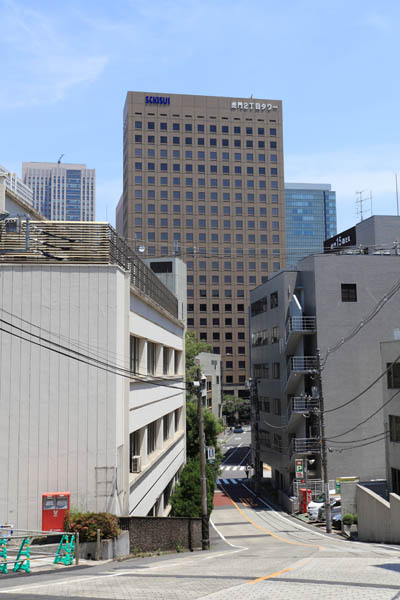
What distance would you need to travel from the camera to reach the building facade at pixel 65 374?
60.6 feet

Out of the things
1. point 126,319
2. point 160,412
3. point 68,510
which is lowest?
point 68,510

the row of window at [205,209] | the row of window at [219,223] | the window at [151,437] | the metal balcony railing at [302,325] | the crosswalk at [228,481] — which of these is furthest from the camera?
the row of window at [205,209]

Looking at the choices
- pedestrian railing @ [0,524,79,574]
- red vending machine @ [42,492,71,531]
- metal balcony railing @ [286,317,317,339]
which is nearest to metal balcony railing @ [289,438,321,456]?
metal balcony railing @ [286,317,317,339]

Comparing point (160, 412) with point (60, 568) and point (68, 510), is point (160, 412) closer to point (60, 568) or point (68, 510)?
point (68, 510)

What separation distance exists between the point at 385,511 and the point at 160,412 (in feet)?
42.7

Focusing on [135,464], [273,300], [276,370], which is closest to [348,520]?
[135,464]

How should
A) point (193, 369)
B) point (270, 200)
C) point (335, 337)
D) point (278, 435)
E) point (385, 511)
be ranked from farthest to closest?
point (270, 200)
point (193, 369)
point (278, 435)
point (335, 337)
point (385, 511)

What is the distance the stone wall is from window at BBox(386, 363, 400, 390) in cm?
1605

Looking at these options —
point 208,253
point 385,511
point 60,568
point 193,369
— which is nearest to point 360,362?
point 193,369

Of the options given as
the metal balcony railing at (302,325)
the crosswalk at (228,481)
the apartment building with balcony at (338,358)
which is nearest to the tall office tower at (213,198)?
the crosswalk at (228,481)

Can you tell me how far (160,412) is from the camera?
99.2ft

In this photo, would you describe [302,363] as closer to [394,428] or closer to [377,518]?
[394,428]

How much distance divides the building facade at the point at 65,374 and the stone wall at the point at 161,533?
0.87 metres

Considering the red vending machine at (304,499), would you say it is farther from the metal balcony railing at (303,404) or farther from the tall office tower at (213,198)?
the tall office tower at (213,198)
